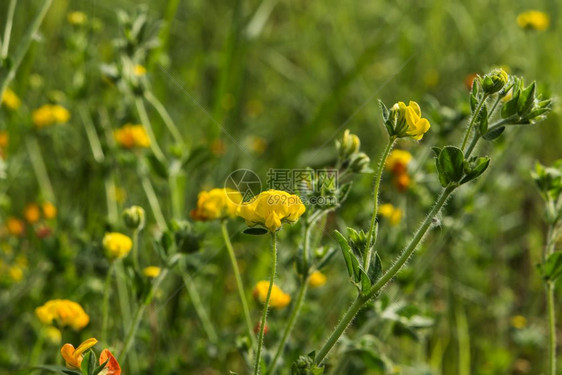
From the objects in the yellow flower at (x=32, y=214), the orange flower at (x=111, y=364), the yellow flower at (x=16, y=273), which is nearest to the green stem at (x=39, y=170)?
the yellow flower at (x=32, y=214)

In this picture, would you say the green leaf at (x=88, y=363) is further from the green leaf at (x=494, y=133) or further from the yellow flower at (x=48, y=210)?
the yellow flower at (x=48, y=210)

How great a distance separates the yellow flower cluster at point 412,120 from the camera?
43.1 inches

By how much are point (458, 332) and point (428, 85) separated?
1.55 meters

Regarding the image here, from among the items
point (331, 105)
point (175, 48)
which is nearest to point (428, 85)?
point (331, 105)

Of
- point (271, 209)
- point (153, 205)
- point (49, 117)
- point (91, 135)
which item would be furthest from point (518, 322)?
point (49, 117)

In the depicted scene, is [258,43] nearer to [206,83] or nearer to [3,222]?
[206,83]

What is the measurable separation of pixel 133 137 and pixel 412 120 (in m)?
1.44

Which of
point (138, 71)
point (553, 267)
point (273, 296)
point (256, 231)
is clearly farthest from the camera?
point (138, 71)

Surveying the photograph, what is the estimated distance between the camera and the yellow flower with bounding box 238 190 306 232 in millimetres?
1099

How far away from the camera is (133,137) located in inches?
91.1

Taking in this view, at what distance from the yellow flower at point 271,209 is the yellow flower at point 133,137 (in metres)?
1.27

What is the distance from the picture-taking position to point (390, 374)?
67.1 inches

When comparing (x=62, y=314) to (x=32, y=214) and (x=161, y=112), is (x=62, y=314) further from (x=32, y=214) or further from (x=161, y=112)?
(x=32, y=214)

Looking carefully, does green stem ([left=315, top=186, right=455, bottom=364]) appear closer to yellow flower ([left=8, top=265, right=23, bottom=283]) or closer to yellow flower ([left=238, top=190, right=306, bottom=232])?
yellow flower ([left=238, top=190, right=306, bottom=232])
